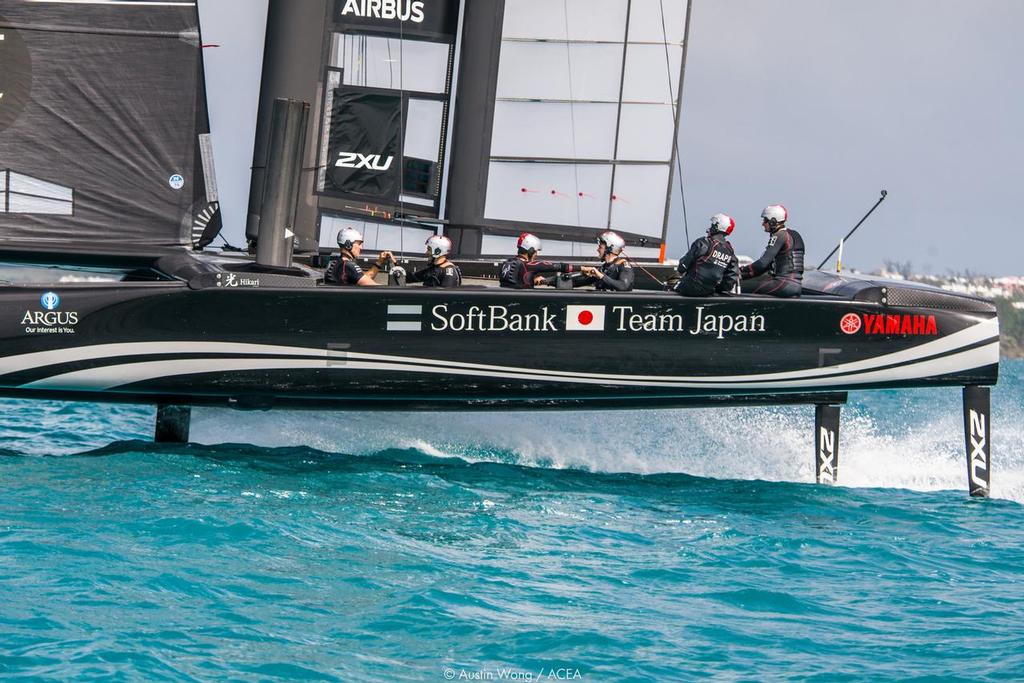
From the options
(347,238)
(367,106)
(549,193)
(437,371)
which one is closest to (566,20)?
(549,193)

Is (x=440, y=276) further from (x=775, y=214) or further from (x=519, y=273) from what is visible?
(x=775, y=214)

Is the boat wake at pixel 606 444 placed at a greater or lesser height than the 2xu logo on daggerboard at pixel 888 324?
lesser

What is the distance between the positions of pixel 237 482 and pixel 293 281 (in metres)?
1.21

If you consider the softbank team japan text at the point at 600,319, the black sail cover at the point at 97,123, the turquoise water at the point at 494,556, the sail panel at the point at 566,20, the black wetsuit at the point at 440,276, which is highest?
the sail panel at the point at 566,20

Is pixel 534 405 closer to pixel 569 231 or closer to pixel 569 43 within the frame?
pixel 569 231

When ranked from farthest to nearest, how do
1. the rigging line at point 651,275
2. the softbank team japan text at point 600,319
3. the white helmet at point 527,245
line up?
1. the rigging line at point 651,275
2. the white helmet at point 527,245
3. the softbank team japan text at point 600,319

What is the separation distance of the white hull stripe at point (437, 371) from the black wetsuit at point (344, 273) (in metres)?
0.68

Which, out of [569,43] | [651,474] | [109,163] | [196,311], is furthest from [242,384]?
[569,43]

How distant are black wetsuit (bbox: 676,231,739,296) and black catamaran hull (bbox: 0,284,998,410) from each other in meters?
0.13

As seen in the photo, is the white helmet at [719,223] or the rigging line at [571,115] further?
the rigging line at [571,115]

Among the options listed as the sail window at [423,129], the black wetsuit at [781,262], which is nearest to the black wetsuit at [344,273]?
the sail window at [423,129]

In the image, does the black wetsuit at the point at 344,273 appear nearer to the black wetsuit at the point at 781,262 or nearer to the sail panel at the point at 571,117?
the sail panel at the point at 571,117

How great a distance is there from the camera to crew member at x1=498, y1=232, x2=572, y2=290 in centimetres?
822

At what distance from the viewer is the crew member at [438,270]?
26.1ft
